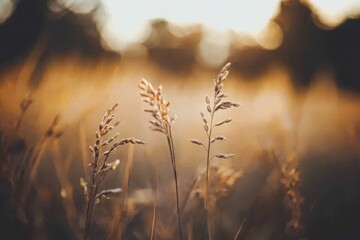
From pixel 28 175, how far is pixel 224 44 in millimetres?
34183

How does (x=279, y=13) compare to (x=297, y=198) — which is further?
(x=279, y=13)

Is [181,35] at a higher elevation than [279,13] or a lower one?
higher

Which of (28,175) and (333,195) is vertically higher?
(333,195)

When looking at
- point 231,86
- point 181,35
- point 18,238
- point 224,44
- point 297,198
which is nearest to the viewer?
point 297,198

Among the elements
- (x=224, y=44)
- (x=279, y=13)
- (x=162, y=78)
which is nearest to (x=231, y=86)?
(x=162, y=78)

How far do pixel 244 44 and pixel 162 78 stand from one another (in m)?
17.3

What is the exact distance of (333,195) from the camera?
2.70 meters

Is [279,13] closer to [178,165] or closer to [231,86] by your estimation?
[231,86]

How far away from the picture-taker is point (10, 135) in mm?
1266

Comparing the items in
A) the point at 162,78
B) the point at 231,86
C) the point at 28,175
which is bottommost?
the point at 28,175

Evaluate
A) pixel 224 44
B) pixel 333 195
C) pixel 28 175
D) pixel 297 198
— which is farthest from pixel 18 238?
pixel 224 44

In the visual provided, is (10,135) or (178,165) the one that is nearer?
(10,135)

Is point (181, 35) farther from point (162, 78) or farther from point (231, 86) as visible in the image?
point (231, 86)

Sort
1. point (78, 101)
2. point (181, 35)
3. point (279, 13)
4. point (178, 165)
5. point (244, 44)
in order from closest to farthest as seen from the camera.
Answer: point (78, 101), point (178, 165), point (279, 13), point (244, 44), point (181, 35)
